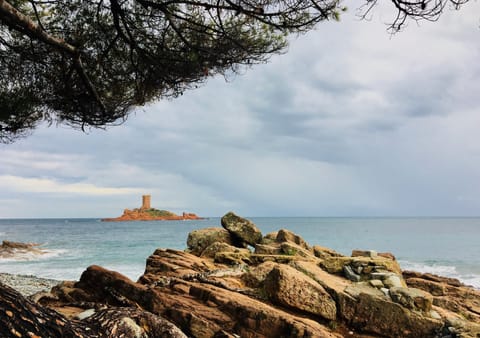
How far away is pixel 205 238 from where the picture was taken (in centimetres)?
1238

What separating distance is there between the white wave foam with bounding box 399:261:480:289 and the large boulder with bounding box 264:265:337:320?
18192 millimetres

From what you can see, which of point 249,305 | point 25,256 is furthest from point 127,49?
point 25,256

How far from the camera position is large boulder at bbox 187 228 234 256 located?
12156 mm

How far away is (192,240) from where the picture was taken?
12188 millimetres

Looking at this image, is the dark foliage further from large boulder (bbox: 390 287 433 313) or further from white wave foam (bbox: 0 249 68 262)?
white wave foam (bbox: 0 249 68 262)

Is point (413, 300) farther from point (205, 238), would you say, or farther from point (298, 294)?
point (205, 238)

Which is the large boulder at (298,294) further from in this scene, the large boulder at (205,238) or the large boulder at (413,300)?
the large boulder at (205,238)

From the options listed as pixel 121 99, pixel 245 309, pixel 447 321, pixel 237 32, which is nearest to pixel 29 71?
pixel 121 99

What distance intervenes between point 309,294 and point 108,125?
648 cm

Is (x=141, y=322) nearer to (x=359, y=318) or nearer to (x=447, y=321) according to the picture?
(x=359, y=318)

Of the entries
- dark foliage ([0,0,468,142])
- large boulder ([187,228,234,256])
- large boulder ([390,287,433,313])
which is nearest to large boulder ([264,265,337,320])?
large boulder ([390,287,433,313])

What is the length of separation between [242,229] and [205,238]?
1313 mm

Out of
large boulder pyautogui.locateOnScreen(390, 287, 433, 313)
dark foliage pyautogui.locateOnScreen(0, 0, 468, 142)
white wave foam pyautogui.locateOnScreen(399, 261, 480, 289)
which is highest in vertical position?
dark foliage pyautogui.locateOnScreen(0, 0, 468, 142)

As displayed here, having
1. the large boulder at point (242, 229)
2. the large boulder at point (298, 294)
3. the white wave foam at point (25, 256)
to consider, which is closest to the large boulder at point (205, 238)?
the large boulder at point (242, 229)
